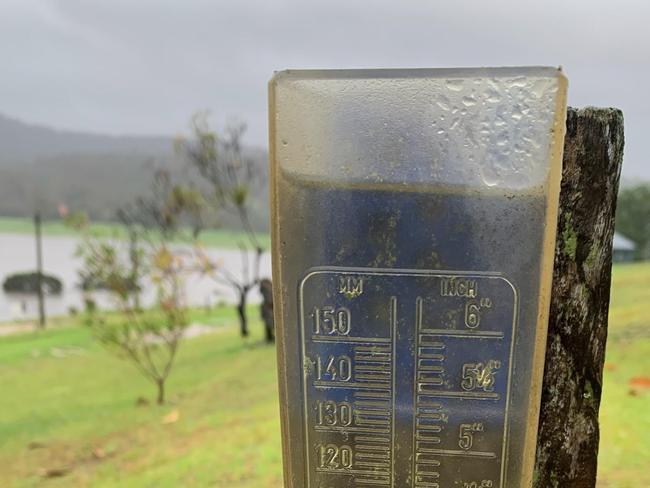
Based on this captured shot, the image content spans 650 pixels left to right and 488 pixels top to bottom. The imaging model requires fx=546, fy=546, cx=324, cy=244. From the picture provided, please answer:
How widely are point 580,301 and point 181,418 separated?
13.4 ft

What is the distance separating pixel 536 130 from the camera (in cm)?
104

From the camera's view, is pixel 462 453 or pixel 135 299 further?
pixel 135 299

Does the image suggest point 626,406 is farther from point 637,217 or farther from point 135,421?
point 637,217

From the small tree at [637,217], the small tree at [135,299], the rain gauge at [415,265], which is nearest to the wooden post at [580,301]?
the rain gauge at [415,265]

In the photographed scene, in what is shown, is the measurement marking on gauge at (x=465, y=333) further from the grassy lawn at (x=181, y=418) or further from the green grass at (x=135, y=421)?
the green grass at (x=135, y=421)

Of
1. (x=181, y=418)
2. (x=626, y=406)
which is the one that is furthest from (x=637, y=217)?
(x=181, y=418)

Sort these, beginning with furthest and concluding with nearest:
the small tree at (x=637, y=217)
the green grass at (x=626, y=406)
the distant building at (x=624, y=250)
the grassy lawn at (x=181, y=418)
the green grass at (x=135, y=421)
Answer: the small tree at (x=637, y=217) < the distant building at (x=624, y=250) < the green grass at (x=135, y=421) < the grassy lawn at (x=181, y=418) < the green grass at (x=626, y=406)

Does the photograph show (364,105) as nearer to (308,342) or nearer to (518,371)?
(308,342)

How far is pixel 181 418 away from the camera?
4.63m

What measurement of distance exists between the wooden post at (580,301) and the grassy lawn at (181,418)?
1.56 m

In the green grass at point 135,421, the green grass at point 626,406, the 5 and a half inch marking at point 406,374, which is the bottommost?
the green grass at point 135,421

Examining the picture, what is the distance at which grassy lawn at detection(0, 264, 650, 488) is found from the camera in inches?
123

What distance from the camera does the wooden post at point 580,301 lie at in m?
1.17

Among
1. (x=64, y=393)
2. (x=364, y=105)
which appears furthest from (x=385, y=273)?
(x=64, y=393)
